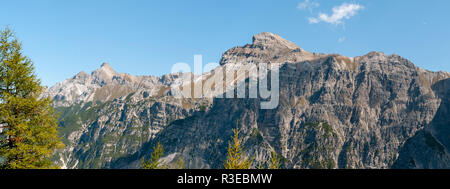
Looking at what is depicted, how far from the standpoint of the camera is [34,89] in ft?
69.9

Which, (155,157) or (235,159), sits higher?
(235,159)

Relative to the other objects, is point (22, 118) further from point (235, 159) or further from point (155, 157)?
point (235, 159)

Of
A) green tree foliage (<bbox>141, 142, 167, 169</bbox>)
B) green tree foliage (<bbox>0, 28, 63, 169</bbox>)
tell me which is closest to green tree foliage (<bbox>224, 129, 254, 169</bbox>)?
green tree foliage (<bbox>141, 142, 167, 169</bbox>)

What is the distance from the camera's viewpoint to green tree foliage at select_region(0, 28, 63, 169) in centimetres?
1962

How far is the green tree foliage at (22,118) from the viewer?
19625 mm

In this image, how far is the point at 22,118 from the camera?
20453 millimetres

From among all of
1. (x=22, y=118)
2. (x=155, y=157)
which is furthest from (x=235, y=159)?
(x=22, y=118)

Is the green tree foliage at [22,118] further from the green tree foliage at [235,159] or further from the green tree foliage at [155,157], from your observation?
the green tree foliage at [235,159]
